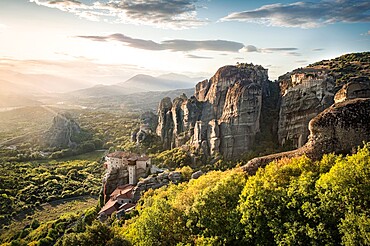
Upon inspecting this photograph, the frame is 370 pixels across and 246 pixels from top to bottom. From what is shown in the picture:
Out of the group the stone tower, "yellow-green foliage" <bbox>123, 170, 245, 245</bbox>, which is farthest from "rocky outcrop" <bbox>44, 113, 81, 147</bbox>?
"yellow-green foliage" <bbox>123, 170, 245, 245</bbox>

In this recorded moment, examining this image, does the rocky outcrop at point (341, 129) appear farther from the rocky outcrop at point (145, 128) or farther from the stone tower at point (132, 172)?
the rocky outcrop at point (145, 128)

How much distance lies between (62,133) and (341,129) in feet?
468

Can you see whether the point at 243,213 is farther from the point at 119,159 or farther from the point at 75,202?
the point at 75,202

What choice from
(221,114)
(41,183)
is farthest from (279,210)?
(41,183)

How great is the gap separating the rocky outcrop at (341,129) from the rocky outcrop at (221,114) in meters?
39.4

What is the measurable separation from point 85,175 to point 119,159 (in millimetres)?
33398

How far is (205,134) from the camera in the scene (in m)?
69.8

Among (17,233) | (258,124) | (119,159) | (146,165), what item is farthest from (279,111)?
(17,233)

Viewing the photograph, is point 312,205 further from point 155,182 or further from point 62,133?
point 62,133

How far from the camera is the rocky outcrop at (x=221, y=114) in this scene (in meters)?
64.9

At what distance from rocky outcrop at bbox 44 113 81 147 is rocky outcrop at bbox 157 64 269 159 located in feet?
217

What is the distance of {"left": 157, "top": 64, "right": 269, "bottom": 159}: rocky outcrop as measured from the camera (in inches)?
2557

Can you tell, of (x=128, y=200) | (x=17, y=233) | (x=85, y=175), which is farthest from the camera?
(x=85, y=175)

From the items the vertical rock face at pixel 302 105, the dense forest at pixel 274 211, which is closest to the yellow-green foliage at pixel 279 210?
the dense forest at pixel 274 211
